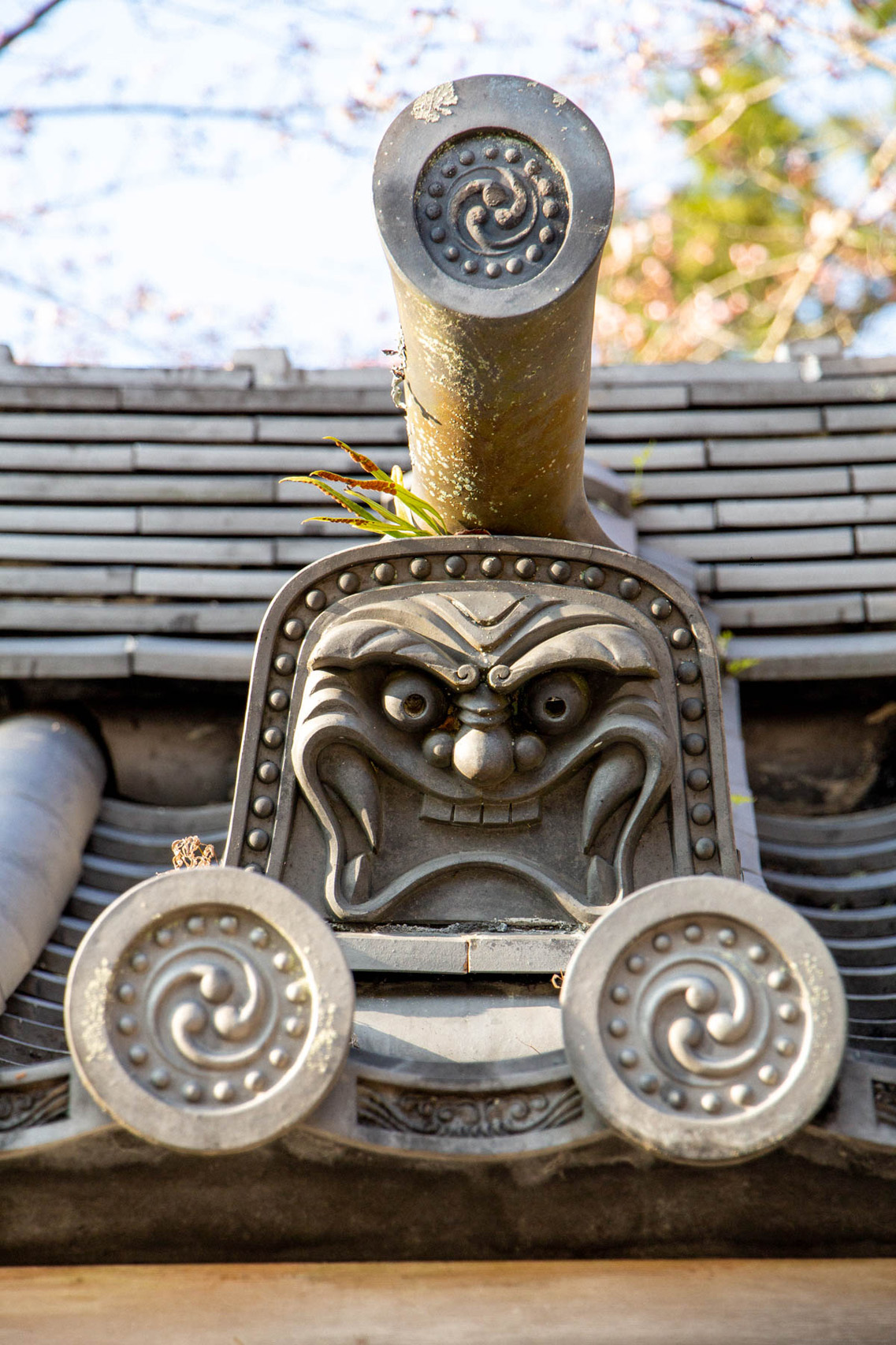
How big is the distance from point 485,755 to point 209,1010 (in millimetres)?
877

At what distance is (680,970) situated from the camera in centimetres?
221

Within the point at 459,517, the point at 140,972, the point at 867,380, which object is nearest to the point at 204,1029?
the point at 140,972

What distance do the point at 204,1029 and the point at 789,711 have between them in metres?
2.70

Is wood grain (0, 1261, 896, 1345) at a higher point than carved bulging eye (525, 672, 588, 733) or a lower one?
lower

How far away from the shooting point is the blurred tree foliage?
10867 mm

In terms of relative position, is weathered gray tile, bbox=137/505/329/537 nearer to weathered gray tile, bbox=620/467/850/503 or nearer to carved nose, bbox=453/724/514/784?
weathered gray tile, bbox=620/467/850/503

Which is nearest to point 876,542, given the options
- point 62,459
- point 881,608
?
point 881,608

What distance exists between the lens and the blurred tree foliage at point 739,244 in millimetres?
10867

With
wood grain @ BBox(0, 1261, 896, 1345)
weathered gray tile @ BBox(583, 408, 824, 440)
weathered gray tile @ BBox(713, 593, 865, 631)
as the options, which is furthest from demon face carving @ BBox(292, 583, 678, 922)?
weathered gray tile @ BBox(583, 408, 824, 440)

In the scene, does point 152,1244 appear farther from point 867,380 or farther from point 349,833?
point 867,380

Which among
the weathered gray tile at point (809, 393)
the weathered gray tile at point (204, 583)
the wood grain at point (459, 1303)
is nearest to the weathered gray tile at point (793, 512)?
the weathered gray tile at point (809, 393)

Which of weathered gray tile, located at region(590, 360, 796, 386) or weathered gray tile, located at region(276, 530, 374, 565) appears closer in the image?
weathered gray tile, located at region(276, 530, 374, 565)

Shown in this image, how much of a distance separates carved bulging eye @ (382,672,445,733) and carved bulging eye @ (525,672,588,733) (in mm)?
Result: 209

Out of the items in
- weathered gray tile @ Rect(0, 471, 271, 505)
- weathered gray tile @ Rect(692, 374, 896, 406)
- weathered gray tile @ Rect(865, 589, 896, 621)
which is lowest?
weathered gray tile @ Rect(865, 589, 896, 621)
